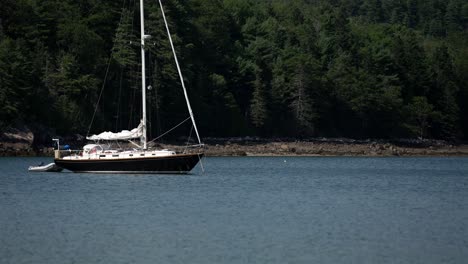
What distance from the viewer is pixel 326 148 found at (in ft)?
403

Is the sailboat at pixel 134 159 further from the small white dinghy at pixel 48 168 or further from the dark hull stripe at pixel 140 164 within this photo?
the small white dinghy at pixel 48 168

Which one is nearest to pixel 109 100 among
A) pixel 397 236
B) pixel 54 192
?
pixel 54 192

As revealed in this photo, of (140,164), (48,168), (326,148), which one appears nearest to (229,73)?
(326,148)

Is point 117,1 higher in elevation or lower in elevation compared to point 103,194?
higher

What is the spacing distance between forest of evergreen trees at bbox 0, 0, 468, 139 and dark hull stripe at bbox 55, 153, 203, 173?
57.5ft

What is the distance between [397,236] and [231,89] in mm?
98113

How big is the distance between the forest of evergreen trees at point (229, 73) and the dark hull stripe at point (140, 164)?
17.5 metres

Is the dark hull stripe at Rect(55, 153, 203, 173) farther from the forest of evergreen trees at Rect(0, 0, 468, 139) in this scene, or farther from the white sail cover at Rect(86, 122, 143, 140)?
the forest of evergreen trees at Rect(0, 0, 468, 139)

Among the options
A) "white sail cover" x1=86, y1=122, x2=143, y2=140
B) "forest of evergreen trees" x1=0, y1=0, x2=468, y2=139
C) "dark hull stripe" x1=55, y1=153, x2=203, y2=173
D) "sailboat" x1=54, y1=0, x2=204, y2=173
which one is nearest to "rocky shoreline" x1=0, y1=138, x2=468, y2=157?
"forest of evergreen trees" x1=0, y1=0, x2=468, y2=139

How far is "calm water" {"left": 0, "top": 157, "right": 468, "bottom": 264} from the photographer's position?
32062 mm

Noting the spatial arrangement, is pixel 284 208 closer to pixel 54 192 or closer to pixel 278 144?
pixel 54 192

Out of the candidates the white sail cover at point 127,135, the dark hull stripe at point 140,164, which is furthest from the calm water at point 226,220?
the white sail cover at point 127,135

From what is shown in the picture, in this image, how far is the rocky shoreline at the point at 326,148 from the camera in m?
115

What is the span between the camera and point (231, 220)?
40.5 metres
